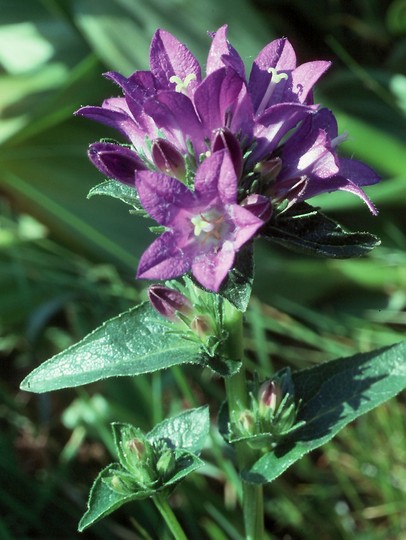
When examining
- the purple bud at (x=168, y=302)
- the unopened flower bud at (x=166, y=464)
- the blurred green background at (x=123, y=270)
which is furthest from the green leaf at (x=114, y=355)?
the blurred green background at (x=123, y=270)

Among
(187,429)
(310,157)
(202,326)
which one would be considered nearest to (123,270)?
(187,429)

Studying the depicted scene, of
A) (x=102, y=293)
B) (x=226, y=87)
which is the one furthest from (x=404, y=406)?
(x=226, y=87)

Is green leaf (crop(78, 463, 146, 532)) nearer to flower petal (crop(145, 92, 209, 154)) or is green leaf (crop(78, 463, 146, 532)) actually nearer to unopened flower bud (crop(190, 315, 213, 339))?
unopened flower bud (crop(190, 315, 213, 339))

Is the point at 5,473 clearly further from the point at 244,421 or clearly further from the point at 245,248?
the point at 245,248

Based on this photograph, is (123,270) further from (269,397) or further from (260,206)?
(260,206)

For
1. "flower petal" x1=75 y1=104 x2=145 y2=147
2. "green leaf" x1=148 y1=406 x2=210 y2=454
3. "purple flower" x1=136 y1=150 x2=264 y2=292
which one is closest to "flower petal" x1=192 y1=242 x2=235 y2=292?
"purple flower" x1=136 y1=150 x2=264 y2=292

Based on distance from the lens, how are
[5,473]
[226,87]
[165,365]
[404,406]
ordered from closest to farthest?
[226,87] → [165,365] → [5,473] → [404,406]
